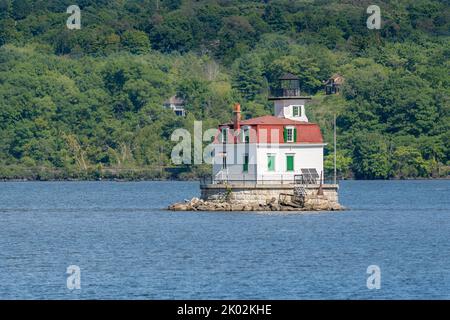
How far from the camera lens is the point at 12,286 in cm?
4394

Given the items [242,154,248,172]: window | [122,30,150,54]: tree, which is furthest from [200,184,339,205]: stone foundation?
[122,30,150,54]: tree

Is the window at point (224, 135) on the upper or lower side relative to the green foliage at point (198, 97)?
lower

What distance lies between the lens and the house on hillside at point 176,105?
158m

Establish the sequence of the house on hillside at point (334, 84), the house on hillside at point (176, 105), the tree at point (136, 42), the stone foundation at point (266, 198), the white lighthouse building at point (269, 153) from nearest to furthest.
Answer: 1. the stone foundation at point (266, 198)
2. the white lighthouse building at point (269, 153)
3. the house on hillside at point (176, 105)
4. the house on hillside at point (334, 84)
5. the tree at point (136, 42)

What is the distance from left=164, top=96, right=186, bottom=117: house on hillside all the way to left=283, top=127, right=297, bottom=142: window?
280ft

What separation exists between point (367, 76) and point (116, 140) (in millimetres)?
27998

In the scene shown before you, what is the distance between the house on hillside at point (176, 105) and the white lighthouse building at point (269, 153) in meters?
84.2

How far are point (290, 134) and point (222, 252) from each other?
732 inches

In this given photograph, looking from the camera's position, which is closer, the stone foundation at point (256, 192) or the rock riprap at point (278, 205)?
the stone foundation at point (256, 192)

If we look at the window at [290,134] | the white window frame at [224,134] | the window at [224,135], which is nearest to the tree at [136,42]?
the white window frame at [224,134]

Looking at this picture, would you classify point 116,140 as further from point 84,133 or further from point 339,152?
point 339,152

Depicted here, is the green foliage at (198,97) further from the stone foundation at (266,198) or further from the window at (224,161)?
the stone foundation at (266,198)

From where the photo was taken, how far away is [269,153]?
7175cm
